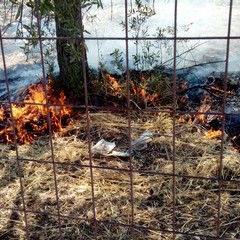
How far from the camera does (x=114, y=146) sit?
3.49 m

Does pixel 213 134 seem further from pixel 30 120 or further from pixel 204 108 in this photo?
pixel 30 120

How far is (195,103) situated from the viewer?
4.16m

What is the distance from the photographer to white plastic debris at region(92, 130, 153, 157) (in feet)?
11.1

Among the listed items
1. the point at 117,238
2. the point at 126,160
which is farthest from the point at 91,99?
the point at 117,238

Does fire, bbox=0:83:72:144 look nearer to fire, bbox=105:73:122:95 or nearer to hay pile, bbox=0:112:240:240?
hay pile, bbox=0:112:240:240

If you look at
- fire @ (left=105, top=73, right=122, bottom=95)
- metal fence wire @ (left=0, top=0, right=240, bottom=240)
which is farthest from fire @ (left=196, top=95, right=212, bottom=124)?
fire @ (left=105, top=73, right=122, bottom=95)

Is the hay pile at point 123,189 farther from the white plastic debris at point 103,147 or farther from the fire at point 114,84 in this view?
the fire at point 114,84

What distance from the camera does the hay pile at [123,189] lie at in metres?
2.52

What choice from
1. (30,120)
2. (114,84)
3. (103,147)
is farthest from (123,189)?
(114,84)

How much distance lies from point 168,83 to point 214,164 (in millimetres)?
1359

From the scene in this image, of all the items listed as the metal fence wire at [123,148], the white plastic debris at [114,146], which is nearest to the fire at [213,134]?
the metal fence wire at [123,148]

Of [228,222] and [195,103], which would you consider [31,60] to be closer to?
[195,103]

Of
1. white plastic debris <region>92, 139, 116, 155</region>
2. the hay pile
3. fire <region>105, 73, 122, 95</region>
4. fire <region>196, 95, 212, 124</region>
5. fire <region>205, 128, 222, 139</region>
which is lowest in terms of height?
the hay pile

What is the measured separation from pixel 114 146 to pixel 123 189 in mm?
633
